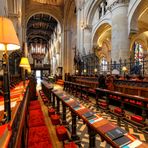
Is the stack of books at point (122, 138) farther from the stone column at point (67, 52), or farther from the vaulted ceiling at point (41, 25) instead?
the vaulted ceiling at point (41, 25)

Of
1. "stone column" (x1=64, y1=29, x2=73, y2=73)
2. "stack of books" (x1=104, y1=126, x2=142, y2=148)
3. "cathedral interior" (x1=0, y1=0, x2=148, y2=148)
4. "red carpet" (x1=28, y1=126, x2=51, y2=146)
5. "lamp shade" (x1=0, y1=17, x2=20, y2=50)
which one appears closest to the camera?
"stack of books" (x1=104, y1=126, x2=142, y2=148)

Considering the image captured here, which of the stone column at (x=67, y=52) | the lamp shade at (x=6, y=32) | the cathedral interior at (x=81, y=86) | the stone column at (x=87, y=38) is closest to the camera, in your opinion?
the lamp shade at (x=6, y=32)

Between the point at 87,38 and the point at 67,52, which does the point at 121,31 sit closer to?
the point at 87,38

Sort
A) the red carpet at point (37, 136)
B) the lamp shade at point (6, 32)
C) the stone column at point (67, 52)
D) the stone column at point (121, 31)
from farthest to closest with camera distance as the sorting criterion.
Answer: the stone column at point (67, 52) → the stone column at point (121, 31) → the red carpet at point (37, 136) → the lamp shade at point (6, 32)

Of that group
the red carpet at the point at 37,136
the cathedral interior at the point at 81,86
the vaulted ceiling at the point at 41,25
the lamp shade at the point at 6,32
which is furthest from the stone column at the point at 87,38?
the vaulted ceiling at the point at 41,25

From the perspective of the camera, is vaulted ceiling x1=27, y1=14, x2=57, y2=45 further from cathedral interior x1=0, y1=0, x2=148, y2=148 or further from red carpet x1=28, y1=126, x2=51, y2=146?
red carpet x1=28, y1=126, x2=51, y2=146

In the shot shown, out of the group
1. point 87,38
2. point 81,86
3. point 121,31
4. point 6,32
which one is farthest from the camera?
point 87,38

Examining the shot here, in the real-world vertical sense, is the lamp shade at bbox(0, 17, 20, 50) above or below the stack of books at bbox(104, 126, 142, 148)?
above

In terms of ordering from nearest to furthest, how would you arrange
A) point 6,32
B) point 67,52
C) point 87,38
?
point 6,32, point 87,38, point 67,52

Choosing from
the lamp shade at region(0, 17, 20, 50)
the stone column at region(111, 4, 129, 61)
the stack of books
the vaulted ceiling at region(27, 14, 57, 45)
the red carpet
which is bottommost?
the red carpet

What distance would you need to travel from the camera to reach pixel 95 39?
16.7m

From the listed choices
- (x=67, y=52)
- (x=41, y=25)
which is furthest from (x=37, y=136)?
(x=41, y=25)

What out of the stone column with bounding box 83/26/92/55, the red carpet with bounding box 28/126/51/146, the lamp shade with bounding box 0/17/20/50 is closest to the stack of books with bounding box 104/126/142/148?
the lamp shade with bounding box 0/17/20/50

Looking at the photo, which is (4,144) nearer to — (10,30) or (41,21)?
(10,30)
